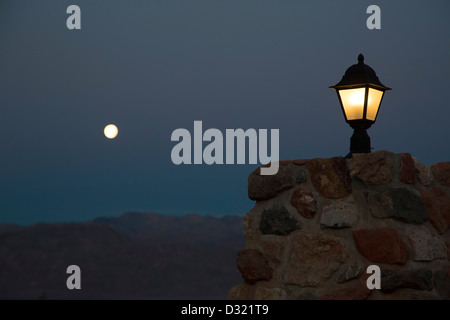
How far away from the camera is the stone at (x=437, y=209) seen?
470 cm

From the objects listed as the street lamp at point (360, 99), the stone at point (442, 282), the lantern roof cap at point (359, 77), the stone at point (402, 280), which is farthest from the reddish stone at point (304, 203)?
the lantern roof cap at point (359, 77)

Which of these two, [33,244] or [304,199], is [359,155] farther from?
[33,244]

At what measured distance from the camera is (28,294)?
36062 mm

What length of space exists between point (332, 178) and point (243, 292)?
3.97 ft

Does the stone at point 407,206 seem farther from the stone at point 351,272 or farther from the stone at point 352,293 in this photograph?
the stone at point 352,293

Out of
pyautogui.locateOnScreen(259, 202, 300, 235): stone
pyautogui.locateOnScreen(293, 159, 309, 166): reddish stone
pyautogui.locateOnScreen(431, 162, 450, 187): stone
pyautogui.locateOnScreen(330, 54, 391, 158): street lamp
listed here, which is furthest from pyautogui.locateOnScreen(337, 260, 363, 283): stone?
pyautogui.locateOnScreen(330, 54, 391, 158): street lamp

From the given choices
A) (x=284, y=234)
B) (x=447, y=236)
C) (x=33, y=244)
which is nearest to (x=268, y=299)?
(x=284, y=234)

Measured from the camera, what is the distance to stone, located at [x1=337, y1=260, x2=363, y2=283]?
4.42m

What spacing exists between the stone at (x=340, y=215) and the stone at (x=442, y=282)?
762 millimetres

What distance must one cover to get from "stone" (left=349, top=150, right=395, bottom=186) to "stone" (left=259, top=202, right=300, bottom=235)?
0.60 meters

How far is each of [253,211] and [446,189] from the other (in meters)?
1.63

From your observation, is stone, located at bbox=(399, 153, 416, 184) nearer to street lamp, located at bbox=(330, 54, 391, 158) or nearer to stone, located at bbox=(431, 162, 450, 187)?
stone, located at bbox=(431, 162, 450, 187)

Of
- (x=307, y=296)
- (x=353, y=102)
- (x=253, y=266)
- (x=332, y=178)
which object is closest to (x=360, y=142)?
(x=353, y=102)

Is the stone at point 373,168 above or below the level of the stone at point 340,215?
above
